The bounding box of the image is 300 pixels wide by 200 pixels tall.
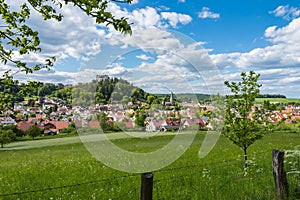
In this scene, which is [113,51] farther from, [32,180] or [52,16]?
[32,180]

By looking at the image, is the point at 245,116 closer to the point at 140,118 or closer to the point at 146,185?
the point at 140,118

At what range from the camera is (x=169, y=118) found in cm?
1101

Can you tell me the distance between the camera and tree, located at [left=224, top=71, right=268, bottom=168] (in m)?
9.79

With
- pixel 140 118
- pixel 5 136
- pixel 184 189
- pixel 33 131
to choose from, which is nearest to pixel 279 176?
pixel 184 189

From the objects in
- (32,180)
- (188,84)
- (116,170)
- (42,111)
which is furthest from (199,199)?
(42,111)

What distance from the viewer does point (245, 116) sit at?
9.92 m

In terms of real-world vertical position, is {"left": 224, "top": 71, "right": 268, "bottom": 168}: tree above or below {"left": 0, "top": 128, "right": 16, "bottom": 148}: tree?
above

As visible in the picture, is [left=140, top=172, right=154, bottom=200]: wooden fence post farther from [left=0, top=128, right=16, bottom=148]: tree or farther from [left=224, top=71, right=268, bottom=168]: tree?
[left=0, top=128, right=16, bottom=148]: tree

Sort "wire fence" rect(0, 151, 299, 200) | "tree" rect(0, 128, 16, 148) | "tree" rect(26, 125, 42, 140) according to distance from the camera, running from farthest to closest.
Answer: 1. "tree" rect(26, 125, 42, 140)
2. "tree" rect(0, 128, 16, 148)
3. "wire fence" rect(0, 151, 299, 200)

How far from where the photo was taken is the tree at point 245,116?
9789mm

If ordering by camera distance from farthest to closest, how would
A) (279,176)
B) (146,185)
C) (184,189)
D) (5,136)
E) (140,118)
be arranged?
(5,136) → (140,118) → (184,189) → (279,176) → (146,185)

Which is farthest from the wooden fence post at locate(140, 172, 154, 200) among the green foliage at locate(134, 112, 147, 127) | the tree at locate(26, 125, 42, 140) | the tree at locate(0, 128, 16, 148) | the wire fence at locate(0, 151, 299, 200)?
the tree at locate(26, 125, 42, 140)

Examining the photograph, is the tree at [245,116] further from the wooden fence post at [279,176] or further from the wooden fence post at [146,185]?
the wooden fence post at [146,185]

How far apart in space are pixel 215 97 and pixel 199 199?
429 centimetres
